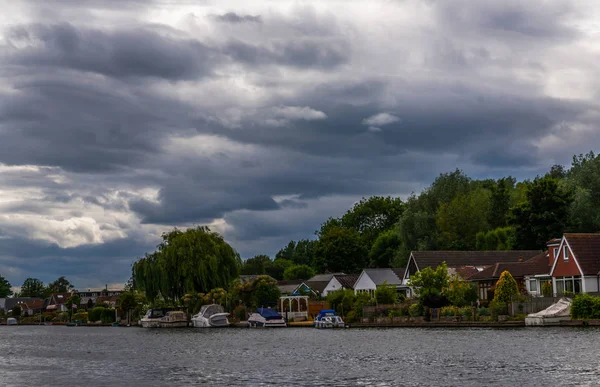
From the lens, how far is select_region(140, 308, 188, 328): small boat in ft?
351

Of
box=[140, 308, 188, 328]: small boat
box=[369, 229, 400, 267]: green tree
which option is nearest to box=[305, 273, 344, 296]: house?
box=[369, 229, 400, 267]: green tree

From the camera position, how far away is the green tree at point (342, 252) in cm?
17188

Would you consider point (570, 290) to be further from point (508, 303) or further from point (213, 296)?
point (213, 296)

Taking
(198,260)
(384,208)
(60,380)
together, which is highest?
(384,208)

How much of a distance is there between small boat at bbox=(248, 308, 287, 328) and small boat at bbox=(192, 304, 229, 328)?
12.9 ft

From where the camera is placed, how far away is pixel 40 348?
75062mm

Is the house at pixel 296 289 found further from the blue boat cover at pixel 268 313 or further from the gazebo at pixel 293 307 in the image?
the blue boat cover at pixel 268 313

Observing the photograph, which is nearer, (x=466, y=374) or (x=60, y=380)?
(x=466, y=374)

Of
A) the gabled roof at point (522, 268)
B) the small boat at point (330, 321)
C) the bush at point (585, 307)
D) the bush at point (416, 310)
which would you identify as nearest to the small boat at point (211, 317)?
the small boat at point (330, 321)

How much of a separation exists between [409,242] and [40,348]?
247 ft

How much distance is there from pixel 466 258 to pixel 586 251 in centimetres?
2754

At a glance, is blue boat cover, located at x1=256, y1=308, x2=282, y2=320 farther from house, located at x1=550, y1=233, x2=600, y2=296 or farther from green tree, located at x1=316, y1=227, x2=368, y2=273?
green tree, located at x1=316, y1=227, x2=368, y2=273

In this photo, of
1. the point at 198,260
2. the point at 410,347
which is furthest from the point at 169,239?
the point at 410,347

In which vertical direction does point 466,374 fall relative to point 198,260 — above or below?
below
